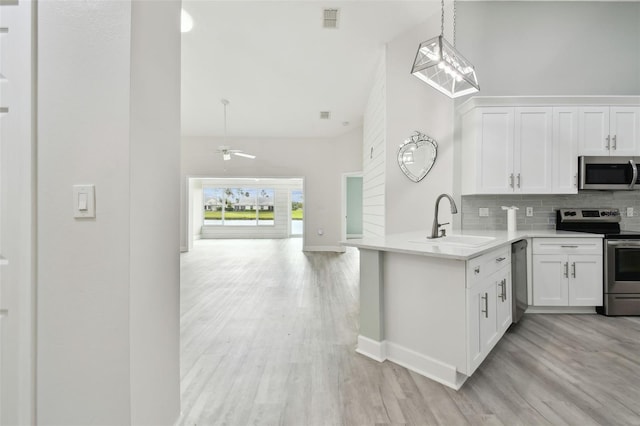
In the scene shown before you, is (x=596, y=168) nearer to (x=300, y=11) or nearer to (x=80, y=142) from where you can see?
(x=300, y=11)

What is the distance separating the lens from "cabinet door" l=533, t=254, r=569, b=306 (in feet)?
9.99

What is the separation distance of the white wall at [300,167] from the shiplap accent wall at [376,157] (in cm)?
220

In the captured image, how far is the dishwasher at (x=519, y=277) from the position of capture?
2541 millimetres

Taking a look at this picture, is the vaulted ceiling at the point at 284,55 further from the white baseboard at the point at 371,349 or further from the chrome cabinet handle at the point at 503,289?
the white baseboard at the point at 371,349

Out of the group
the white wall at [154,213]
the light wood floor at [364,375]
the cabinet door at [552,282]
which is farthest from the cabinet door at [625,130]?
the white wall at [154,213]

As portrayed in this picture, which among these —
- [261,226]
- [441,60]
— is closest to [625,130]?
[441,60]

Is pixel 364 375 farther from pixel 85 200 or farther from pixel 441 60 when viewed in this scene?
pixel 441 60

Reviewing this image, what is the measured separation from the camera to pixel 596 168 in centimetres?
319

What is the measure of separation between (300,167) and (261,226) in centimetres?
406

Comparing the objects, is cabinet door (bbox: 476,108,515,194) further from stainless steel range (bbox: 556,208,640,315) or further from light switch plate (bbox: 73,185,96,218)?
light switch plate (bbox: 73,185,96,218)

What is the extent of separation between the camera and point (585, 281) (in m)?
3.03

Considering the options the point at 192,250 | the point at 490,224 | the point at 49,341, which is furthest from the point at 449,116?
the point at 192,250

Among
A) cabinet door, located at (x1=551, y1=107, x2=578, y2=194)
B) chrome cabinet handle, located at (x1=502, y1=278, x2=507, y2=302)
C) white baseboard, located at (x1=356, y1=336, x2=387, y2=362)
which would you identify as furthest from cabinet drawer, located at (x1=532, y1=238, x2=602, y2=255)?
white baseboard, located at (x1=356, y1=336, x2=387, y2=362)

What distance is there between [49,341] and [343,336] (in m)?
2.05
